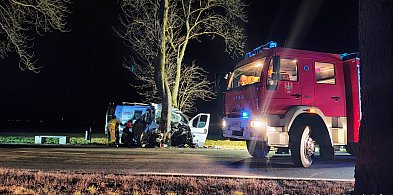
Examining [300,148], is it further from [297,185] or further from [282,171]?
[297,185]

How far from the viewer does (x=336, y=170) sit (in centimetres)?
980

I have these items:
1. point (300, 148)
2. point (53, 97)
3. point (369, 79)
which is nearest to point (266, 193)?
point (369, 79)

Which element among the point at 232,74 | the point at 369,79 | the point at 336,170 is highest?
the point at 232,74

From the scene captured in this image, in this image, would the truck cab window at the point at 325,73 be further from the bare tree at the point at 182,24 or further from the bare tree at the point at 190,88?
the bare tree at the point at 190,88

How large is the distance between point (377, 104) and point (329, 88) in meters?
5.43

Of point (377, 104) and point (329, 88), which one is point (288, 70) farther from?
point (377, 104)

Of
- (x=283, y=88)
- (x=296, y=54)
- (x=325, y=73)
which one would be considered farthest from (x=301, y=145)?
(x=296, y=54)

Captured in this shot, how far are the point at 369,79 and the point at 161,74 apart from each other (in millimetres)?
14087

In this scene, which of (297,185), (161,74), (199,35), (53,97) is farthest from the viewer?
(53,97)

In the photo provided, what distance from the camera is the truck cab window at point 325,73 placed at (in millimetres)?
10562

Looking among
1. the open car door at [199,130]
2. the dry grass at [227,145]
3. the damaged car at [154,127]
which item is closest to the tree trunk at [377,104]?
the damaged car at [154,127]

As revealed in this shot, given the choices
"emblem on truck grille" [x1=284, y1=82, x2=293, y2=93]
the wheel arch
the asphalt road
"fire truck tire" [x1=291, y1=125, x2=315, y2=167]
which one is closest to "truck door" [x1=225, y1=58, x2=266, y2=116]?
"emblem on truck grille" [x1=284, y1=82, x2=293, y2=93]

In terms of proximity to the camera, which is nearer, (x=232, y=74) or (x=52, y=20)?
(x=232, y=74)

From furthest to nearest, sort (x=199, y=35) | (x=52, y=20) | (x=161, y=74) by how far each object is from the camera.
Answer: (x=199, y=35), (x=161, y=74), (x=52, y=20)
